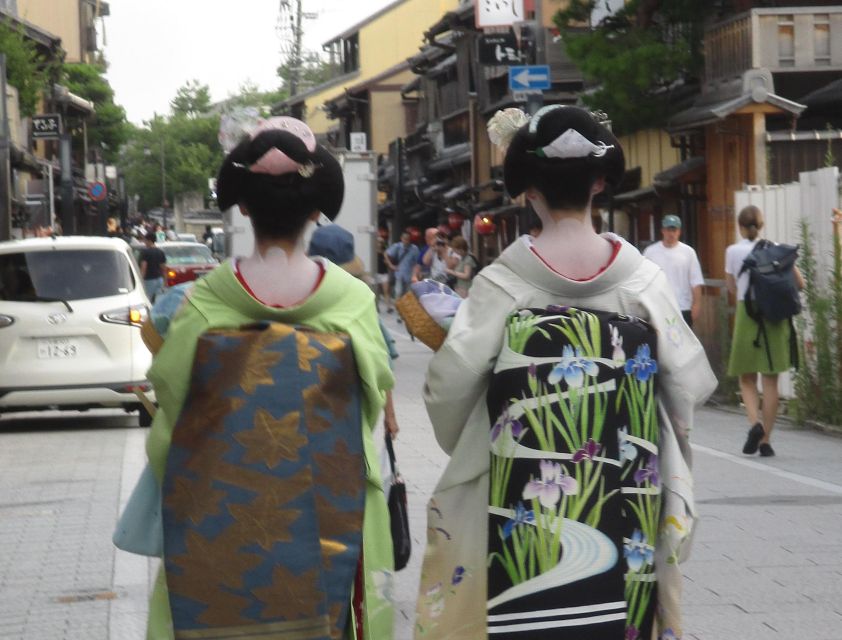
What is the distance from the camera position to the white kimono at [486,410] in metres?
4.12

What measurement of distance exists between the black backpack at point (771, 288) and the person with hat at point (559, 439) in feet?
25.5

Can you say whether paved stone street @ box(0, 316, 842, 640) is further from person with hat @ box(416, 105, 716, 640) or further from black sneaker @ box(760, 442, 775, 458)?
person with hat @ box(416, 105, 716, 640)

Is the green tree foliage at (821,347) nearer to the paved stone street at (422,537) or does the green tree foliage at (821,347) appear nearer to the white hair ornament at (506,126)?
the paved stone street at (422,537)

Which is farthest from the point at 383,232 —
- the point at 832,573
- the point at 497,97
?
the point at 832,573

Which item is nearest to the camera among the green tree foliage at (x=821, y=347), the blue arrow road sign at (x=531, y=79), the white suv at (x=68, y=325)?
the green tree foliage at (x=821, y=347)

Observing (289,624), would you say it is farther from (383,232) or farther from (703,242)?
(383,232)

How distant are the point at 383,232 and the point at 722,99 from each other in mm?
33484

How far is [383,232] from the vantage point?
189 feet

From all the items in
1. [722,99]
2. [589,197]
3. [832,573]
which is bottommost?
[832,573]

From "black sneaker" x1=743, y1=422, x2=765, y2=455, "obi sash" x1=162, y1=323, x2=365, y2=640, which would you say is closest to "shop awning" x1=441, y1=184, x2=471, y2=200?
"black sneaker" x1=743, y1=422, x2=765, y2=455

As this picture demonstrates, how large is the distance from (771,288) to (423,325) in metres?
7.74

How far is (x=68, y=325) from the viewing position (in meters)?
14.1

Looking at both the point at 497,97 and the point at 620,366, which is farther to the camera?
the point at 497,97

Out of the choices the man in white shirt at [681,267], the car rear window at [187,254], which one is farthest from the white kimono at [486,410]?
the car rear window at [187,254]
